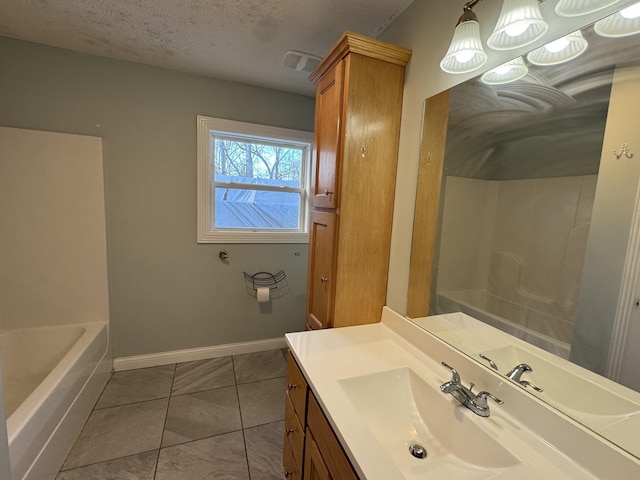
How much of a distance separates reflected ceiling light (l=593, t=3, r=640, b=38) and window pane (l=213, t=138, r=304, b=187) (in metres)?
2.14

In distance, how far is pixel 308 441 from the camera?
41.5 inches

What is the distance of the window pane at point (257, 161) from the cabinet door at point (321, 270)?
1.09 m

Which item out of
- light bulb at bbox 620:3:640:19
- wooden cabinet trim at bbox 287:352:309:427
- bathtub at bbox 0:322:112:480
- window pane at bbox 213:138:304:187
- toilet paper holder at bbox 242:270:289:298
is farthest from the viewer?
toilet paper holder at bbox 242:270:289:298

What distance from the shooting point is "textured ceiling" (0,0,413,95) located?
1416mm

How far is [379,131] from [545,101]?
2.21 ft

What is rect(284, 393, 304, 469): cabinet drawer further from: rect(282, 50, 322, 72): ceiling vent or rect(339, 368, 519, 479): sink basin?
rect(282, 50, 322, 72): ceiling vent

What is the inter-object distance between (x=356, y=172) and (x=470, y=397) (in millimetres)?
1013

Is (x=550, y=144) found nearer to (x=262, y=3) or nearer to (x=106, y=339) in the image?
(x=262, y=3)

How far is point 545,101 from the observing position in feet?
2.86

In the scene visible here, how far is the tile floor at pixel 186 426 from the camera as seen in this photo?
1479 mm

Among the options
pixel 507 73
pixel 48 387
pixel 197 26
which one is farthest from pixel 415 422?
pixel 197 26

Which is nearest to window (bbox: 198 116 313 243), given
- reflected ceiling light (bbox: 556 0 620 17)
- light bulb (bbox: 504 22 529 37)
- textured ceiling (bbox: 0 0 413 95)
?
textured ceiling (bbox: 0 0 413 95)

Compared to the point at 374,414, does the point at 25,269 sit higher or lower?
higher

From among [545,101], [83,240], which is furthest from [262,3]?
[83,240]
